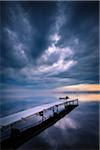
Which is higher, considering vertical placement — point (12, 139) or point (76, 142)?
point (12, 139)

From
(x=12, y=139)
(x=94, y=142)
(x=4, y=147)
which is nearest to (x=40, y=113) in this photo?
(x=12, y=139)

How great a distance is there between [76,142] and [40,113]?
1031 cm

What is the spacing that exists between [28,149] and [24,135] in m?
6.00

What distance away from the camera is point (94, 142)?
70.4 feet

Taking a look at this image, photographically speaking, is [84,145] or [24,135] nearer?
[24,135]

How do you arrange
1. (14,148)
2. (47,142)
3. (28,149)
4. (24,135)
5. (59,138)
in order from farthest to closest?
(59,138) < (47,142) < (28,149) < (24,135) < (14,148)

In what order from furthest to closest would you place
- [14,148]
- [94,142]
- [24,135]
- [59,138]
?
[59,138]
[94,142]
[24,135]
[14,148]

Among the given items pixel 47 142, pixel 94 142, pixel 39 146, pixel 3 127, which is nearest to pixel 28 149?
pixel 39 146

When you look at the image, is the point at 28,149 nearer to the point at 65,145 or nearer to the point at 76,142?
the point at 65,145

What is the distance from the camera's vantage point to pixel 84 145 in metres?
20.7

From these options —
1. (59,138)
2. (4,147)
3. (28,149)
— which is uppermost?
(4,147)

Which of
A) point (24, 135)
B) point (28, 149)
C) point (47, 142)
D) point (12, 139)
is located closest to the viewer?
point (12, 139)

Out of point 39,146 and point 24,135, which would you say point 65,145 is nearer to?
point 39,146

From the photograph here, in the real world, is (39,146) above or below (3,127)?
below
